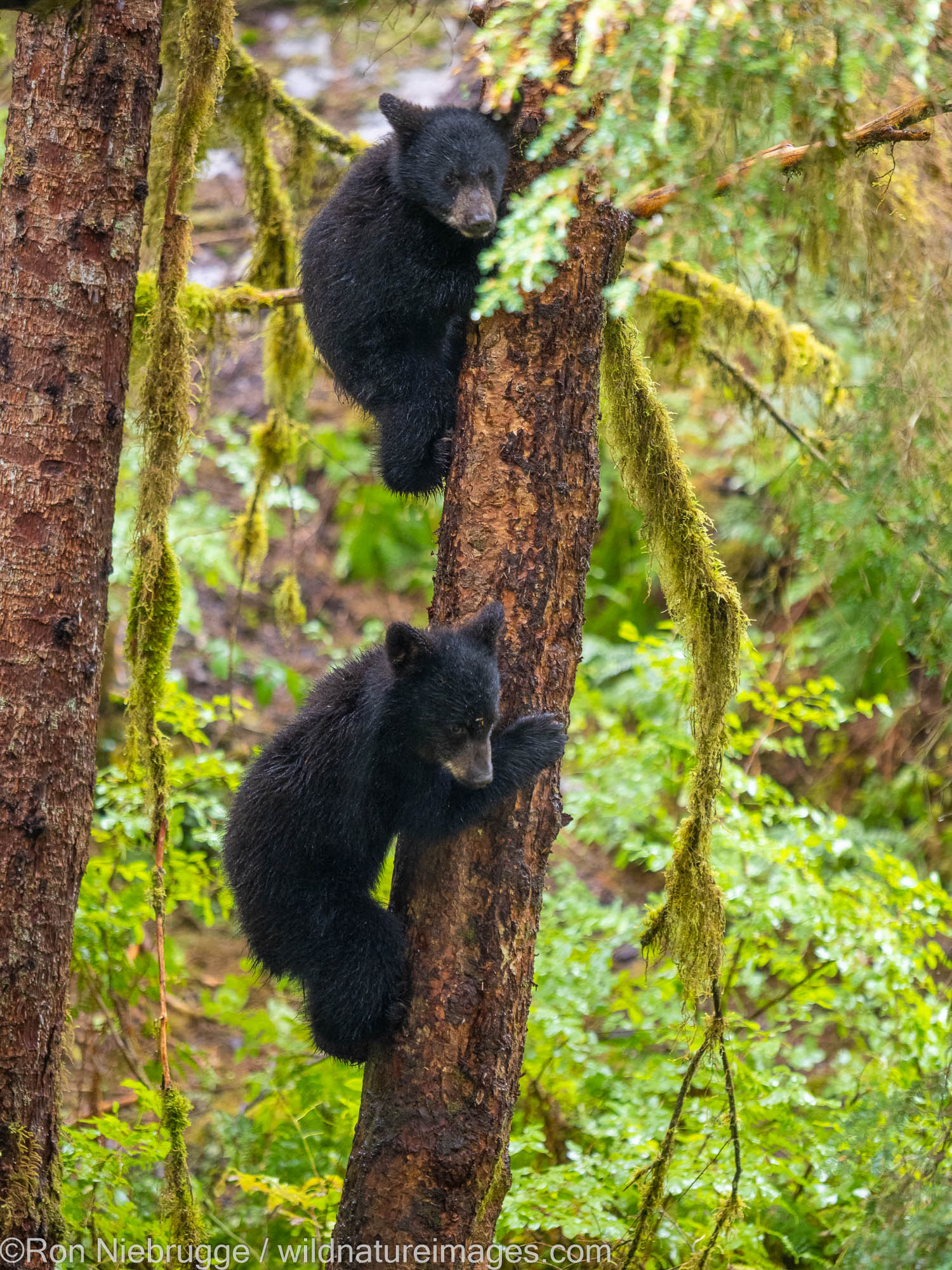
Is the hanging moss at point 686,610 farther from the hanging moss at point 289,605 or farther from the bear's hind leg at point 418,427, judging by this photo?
the hanging moss at point 289,605

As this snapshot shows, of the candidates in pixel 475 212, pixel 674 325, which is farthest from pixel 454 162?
pixel 674 325

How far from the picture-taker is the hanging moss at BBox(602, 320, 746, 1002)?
3.43m

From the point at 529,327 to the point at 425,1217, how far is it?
2.47 m

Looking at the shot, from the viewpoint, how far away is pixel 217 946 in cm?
751

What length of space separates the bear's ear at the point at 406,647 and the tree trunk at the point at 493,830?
125 millimetres

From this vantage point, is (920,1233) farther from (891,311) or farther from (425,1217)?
(891,311)

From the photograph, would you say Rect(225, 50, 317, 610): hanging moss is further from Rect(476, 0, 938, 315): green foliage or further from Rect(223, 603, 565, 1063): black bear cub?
Rect(476, 0, 938, 315): green foliage

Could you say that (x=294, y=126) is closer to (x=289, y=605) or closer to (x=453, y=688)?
(x=289, y=605)

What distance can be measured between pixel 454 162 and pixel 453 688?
71.9 inches

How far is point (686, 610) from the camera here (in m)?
3.53

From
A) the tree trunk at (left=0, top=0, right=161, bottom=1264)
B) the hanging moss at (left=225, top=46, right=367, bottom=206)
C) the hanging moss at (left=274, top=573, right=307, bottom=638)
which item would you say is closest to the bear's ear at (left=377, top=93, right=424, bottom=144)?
the tree trunk at (left=0, top=0, right=161, bottom=1264)

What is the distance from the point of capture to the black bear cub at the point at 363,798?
116 inches

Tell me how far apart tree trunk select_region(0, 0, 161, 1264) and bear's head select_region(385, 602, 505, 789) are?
103 cm

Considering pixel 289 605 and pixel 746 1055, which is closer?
pixel 746 1055
